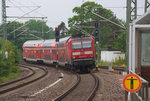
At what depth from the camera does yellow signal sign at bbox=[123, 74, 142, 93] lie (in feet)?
25.3

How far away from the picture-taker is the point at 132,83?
8.02 meters

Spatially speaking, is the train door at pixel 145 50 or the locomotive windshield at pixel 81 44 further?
the locomotive windshield at pixel 81 44

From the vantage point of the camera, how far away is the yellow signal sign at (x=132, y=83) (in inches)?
304

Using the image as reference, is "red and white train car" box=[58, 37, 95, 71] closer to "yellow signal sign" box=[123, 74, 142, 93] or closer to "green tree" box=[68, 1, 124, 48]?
"yellow signal sign" box=[123, 74, 142, 93]

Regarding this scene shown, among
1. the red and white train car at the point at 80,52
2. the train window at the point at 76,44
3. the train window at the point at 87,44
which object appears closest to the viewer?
the red and white train car at the point at 80,52

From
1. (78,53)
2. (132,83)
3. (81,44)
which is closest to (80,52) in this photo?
(78,53)

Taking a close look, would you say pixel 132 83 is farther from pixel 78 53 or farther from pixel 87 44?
pixel 87 44

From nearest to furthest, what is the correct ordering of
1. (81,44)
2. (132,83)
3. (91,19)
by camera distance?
(132,83) → (81,44) → (91,19)

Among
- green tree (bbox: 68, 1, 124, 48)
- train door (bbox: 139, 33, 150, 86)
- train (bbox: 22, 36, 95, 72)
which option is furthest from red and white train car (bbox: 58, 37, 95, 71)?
green tree (bbox: 68, 1, 124, 48)

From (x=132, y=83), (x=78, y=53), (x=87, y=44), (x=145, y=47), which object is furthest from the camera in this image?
(x=87, y=44)

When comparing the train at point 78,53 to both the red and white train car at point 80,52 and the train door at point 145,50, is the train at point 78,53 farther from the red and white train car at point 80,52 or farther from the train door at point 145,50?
the train door at point 145,50

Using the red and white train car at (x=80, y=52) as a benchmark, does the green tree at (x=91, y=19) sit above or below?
above

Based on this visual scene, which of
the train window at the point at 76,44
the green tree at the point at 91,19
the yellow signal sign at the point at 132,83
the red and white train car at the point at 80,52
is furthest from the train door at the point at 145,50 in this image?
the green tree at the point at 91,19

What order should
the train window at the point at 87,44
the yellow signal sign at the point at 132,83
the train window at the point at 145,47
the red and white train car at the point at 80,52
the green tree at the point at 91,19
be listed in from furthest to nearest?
the green tree at the point at 91,19, the train window at the point at 87,44, the red and white train car at the point at 80,52, the train window at the point at 145,47, the yellow signal sign at the point at 132,83
